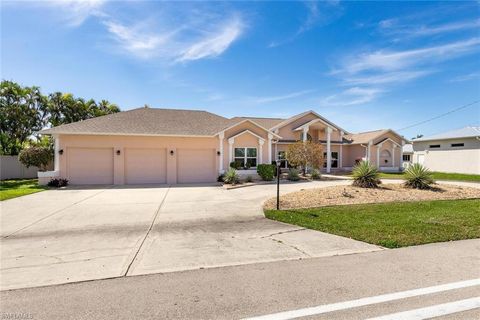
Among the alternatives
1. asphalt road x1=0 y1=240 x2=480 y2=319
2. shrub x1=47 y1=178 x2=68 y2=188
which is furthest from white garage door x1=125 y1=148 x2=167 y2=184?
asphalt road x1=0 y1=240 x2=480 y2=319

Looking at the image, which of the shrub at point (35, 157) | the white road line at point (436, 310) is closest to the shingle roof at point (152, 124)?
the shrub at point (35, 157)

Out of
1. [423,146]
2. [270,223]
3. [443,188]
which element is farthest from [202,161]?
[423,146]

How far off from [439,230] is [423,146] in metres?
28.3

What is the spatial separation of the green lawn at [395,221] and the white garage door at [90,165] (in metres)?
12.7

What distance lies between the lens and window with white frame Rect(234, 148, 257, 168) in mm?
19250

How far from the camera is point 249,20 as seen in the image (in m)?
11.7

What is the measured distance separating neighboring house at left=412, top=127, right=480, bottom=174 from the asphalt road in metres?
25.6

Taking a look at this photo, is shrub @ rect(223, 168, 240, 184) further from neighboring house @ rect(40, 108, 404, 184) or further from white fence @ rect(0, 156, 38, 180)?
white fence @ rect(0, 156, 38, 180)

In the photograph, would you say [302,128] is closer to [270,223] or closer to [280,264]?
[270,223]

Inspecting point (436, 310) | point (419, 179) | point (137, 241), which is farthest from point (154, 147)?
point (436, 310)

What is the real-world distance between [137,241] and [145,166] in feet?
41.0

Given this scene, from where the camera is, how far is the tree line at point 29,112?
25.8 m

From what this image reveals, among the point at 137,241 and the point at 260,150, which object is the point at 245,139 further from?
the point at 137,241

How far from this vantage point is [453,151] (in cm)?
2562
